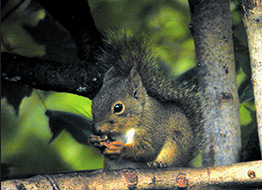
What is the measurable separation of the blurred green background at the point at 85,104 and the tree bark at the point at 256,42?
24.2 inches

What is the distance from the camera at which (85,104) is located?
1.77 metres

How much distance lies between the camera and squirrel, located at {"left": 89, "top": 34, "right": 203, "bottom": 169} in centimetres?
111

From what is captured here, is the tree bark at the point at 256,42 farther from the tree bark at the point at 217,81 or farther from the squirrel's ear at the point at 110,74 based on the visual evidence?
the squirrel's ear at the point at 110,74

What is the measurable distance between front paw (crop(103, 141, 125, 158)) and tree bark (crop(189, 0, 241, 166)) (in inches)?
14.5

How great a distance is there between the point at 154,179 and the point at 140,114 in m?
0.26

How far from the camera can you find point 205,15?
1386 millimetres

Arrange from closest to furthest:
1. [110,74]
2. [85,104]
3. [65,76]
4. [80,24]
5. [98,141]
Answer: [98,141], [110,74], [65,76], [80,24], [85,104]

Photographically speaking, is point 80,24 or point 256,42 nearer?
point 256,42

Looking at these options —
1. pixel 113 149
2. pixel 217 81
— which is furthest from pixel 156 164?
pixel 217 81

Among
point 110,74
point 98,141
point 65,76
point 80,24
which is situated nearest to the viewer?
point 98,141

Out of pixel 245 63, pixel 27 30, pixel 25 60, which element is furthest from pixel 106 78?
pixel 245 63

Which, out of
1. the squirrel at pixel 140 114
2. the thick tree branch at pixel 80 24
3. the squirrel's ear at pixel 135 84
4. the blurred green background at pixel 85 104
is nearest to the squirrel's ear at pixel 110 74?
the squirrel at pixel 140 114

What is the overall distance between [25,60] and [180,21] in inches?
31.0

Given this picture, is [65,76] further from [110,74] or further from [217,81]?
[217,81]
